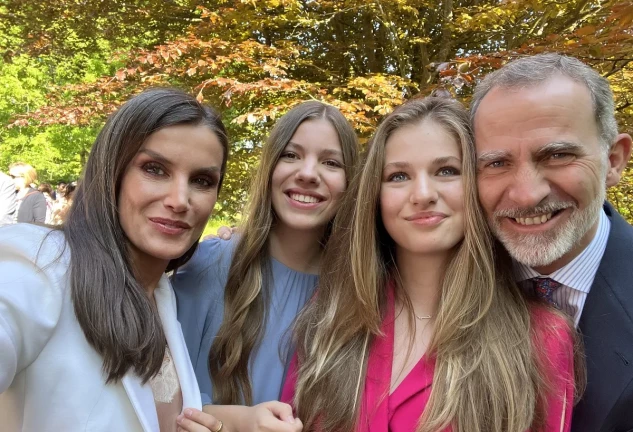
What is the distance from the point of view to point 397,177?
2.07 m

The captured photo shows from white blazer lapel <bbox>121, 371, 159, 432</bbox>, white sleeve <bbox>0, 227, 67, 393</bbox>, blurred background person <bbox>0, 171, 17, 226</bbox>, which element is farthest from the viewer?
blurred background person <bbox>0, 171, 17, 226</bbox>

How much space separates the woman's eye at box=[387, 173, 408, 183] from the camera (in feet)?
6.71

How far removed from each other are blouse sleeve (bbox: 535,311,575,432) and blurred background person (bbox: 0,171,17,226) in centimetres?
689

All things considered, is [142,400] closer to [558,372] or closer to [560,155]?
[558,372]

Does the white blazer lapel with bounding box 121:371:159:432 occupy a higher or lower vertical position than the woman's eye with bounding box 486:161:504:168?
lower

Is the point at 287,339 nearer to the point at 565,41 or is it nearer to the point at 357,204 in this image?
the point at 357,204

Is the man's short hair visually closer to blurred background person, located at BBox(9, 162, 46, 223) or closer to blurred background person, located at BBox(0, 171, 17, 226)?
blurred background person, located at BBox(0, 171, 17, 226)

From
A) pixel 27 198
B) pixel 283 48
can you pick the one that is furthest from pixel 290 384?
pixel 27 198

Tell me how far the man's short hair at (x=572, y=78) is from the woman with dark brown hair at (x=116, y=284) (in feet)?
3.74

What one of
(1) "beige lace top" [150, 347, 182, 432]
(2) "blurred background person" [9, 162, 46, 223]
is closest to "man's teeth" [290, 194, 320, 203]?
(1) "beige lace top" [150, 347, 182, 432]

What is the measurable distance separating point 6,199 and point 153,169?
623 cm

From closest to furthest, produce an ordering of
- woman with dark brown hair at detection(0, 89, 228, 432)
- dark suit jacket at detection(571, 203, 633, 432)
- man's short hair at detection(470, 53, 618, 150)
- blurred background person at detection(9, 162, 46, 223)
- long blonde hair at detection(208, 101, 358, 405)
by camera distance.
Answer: woman with dark brown hair at detection(0, 89, 228, 432) < dark suit jacket at detection(571, 203, 633, 432) < man's short hair at detection(470, 53, 618, 150) < long blonde hair at detection(208, 101, 358, 405) < blurred background person at detection(9, 162, 46, 223)

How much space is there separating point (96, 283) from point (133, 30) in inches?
241

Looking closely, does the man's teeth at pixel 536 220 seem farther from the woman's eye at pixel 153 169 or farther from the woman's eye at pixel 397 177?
the woman's eye at pixel 153 169
